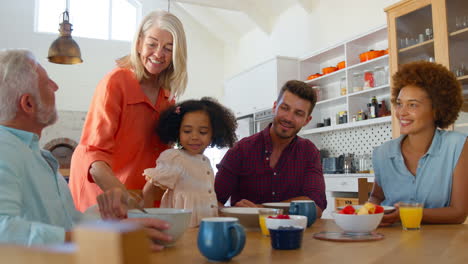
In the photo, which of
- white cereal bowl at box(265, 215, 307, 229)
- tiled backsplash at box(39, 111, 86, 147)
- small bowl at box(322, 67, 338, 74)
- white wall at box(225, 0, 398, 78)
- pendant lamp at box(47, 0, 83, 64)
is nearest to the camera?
white cereal bowl at box(265, 215, 307, 229)

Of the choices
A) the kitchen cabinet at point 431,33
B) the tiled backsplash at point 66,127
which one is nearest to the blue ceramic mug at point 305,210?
the kitchen cabinet at point 431,33

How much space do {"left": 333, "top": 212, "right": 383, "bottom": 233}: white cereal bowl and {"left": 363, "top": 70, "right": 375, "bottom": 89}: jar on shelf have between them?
3582 mm

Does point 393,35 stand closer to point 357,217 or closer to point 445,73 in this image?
point 445,73

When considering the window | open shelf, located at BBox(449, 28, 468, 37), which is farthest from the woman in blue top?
the window

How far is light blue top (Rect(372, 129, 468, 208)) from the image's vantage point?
1541 mm

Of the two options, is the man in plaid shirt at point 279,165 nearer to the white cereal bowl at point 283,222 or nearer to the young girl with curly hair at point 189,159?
the young girl with curly hair at point 189,159

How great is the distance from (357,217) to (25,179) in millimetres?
827

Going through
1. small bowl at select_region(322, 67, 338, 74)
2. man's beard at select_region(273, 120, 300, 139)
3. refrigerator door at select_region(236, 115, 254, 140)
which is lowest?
man's beard at select_region(273, 120, 300, 139)

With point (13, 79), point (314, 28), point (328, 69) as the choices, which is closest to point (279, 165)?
point (13, 79)

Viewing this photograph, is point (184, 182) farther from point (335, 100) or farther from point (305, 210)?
point (335, 100)

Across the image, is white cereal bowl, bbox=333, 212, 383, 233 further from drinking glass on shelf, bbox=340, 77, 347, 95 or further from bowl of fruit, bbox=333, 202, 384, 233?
drinking glass on shelf, bbox=340, 77, 347, 95

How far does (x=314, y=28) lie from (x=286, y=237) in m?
5.19

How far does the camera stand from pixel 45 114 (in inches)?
42.3

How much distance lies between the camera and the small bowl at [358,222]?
1060 mm
